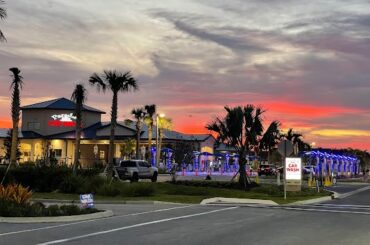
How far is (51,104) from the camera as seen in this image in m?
84.7

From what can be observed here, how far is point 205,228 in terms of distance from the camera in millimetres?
15016

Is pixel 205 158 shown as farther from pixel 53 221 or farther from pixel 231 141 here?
pixel 53 221

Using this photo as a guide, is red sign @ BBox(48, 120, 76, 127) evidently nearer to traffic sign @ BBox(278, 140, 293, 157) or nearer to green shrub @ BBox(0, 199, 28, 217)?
traffic sign @ BBox(278, 140, 293, 157)

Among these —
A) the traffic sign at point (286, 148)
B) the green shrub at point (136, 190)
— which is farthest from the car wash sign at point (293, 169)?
the green shrub at point (136, 190)

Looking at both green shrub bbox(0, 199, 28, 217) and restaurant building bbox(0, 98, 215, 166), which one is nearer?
green shrub bbox(0, 199, 28, 217)

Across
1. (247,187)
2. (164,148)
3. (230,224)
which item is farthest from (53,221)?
(164,148)

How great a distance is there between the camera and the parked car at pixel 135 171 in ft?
152

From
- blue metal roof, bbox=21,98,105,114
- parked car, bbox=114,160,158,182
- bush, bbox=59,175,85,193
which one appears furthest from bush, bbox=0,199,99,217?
blue metal roof, bbox=21,98,105,114

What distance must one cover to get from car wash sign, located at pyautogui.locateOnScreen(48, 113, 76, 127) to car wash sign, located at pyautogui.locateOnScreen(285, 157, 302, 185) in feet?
189

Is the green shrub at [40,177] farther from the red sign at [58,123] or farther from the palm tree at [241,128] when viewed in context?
the red sign at [58,123]

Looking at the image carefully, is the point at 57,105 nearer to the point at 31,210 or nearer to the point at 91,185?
the point at 91,185

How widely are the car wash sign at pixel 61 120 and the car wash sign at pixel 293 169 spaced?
189 ft

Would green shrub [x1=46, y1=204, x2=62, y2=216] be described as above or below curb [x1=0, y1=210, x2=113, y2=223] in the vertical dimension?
above

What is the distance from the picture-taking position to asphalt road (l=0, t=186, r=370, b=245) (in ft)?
41.7
